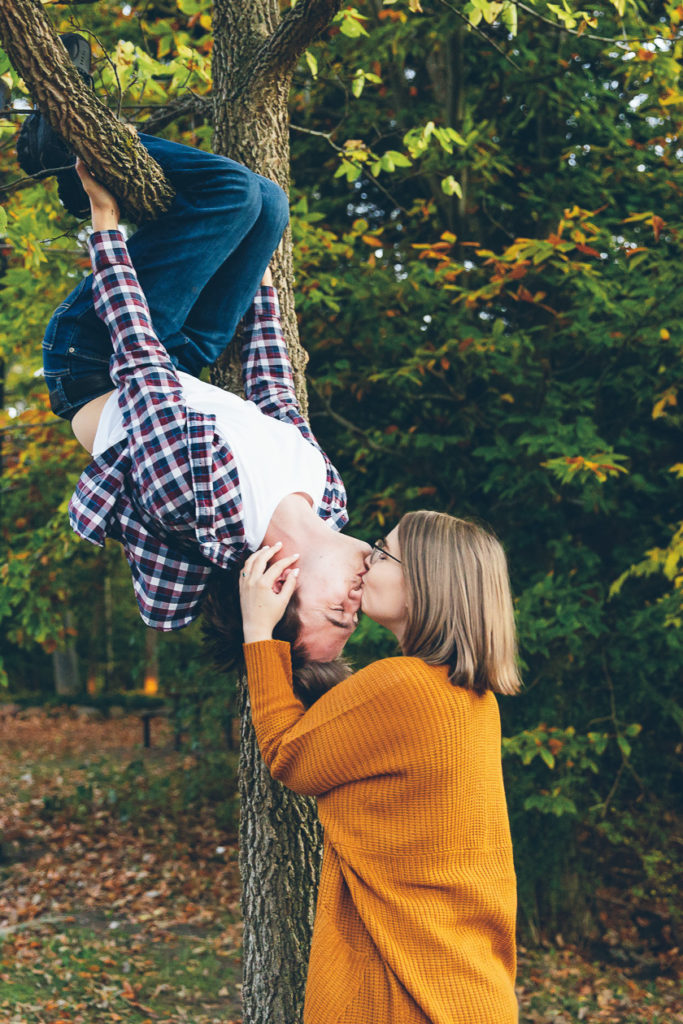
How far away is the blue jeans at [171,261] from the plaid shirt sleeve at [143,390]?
0.60 feet

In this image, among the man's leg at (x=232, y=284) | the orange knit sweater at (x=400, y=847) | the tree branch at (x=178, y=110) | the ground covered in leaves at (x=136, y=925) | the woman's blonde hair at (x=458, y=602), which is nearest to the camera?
the orange knit sweater at (x=400, y=847)

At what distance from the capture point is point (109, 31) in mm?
5863

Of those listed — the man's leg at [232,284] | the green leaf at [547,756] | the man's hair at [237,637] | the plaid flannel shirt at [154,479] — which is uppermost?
the man's leg at [232,284]

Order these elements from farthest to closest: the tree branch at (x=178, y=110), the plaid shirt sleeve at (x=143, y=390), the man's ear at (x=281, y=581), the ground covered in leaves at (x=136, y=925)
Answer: the ground covered in leaves at (x=136, y=925) → the tree branch at (x=178, y=110) → the man's ear at (x=281, y=581) → the plaid shirt sleeve at (x=143, y=390)

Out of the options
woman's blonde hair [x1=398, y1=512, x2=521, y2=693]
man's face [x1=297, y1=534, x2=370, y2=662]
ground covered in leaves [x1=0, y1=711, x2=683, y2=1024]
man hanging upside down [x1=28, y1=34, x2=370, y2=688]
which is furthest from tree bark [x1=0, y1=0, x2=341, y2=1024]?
ground covered in leaves [x1=0, y1=711, x2=683, y2=1024]

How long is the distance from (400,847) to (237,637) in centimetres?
84

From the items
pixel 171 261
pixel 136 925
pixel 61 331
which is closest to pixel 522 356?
pixel 171 261

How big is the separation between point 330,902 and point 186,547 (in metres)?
1.05

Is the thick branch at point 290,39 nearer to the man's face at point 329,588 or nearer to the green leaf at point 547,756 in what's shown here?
the man's face at point 329,588

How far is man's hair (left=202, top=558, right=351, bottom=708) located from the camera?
2.47 meters

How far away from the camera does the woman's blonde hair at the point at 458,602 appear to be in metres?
2.14

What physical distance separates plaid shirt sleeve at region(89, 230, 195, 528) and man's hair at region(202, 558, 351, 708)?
0.34 metres

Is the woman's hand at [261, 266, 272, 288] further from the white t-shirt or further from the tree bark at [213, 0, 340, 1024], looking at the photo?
the white t-shirt

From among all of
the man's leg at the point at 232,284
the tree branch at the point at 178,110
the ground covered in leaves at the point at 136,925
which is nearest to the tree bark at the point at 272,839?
the man's leg at the point at 232,284
